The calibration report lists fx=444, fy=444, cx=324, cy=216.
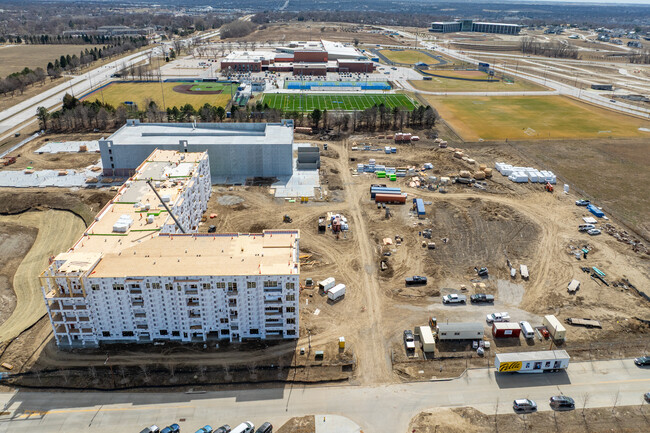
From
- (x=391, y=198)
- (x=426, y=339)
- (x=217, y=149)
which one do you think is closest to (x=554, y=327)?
(x=426, y=339)

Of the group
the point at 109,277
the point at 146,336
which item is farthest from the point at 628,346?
the point at 109,277

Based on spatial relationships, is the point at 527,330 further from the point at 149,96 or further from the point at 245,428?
the point at 149,96

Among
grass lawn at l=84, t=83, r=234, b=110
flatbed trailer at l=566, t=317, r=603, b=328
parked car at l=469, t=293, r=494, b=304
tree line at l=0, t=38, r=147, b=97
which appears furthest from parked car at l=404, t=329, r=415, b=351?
tree line at l=0, t=38, r=147, b=97

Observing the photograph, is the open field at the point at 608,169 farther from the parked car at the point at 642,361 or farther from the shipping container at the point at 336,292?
the shipping container at the point at 336,292

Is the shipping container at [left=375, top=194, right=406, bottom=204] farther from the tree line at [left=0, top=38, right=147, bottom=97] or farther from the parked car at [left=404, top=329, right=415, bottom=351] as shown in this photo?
the tree line at [left=0, top=38, right=147, bottom=97]

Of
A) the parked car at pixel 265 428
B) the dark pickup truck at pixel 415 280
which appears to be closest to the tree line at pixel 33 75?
the dark pickup truck at pixel 415 280

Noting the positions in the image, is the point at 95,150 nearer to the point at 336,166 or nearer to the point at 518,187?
the point at 336,166

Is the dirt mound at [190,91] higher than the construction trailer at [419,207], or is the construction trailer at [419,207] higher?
the dirt mound at [190,91]
